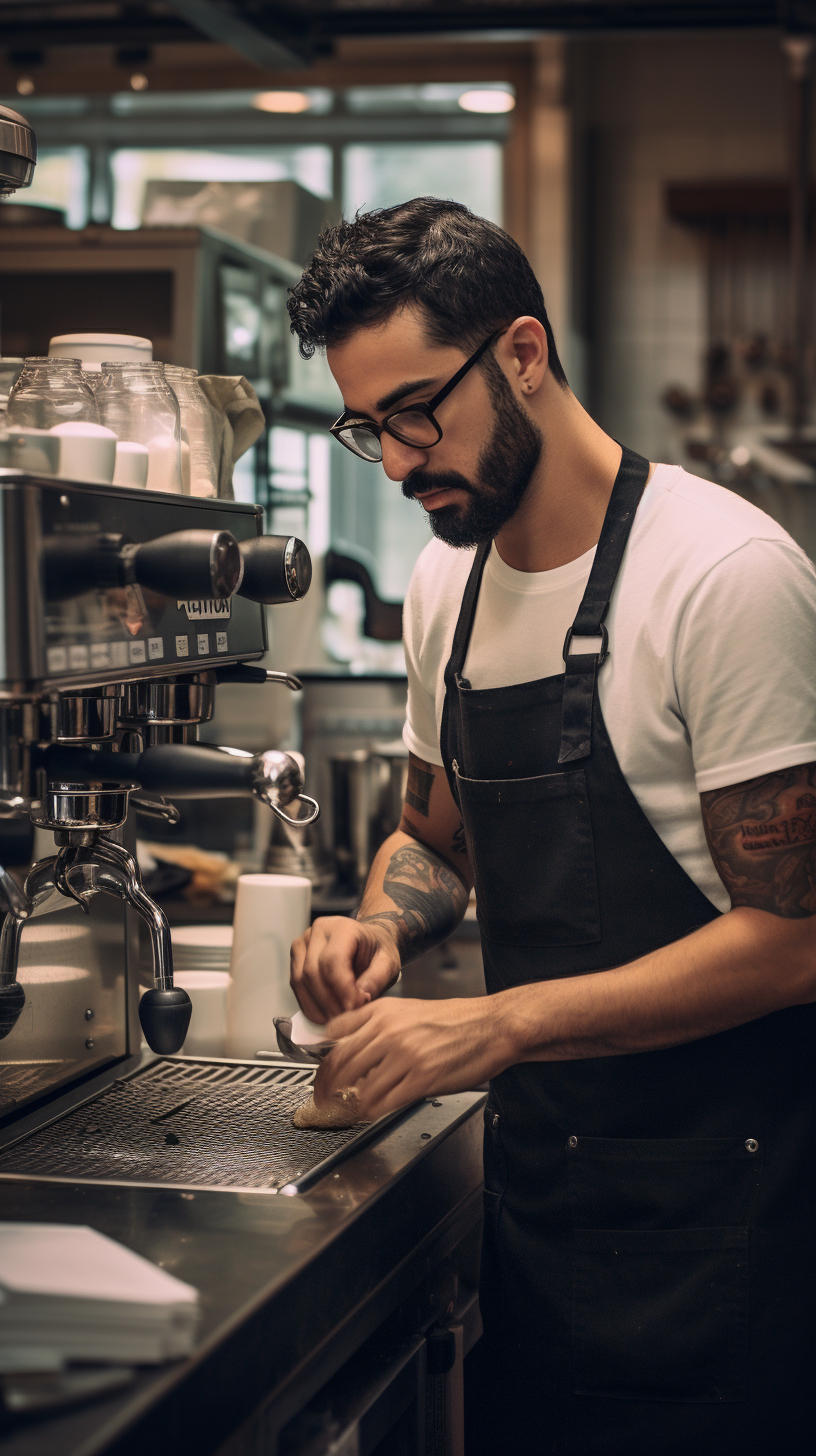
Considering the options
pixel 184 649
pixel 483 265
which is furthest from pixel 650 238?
pixel 184 649

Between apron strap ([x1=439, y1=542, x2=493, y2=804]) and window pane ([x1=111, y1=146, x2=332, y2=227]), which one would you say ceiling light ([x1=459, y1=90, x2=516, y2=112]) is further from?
apron strap ([x1=439, y1=542, x2=493, y2=804])

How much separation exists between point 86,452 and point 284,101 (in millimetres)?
4726

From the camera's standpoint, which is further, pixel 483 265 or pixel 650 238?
pixel 650 238

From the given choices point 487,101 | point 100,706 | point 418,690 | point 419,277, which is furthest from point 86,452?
point 487,101

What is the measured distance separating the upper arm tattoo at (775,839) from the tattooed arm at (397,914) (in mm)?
326

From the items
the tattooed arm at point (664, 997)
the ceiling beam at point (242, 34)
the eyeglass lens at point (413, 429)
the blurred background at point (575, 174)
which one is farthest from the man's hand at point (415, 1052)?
the blurred background at point (575, 174)

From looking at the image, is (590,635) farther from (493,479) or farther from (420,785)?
(420,785)

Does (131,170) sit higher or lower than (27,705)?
higher

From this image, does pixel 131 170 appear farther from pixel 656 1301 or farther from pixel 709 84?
pixel 656 1301

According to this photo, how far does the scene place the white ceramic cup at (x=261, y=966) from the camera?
1552 millimetres

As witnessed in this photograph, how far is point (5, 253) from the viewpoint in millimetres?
2881

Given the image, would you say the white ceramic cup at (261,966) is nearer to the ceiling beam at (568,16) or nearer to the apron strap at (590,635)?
the apron strap at (590,635)

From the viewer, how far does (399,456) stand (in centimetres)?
132

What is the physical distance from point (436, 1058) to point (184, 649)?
0.37m
